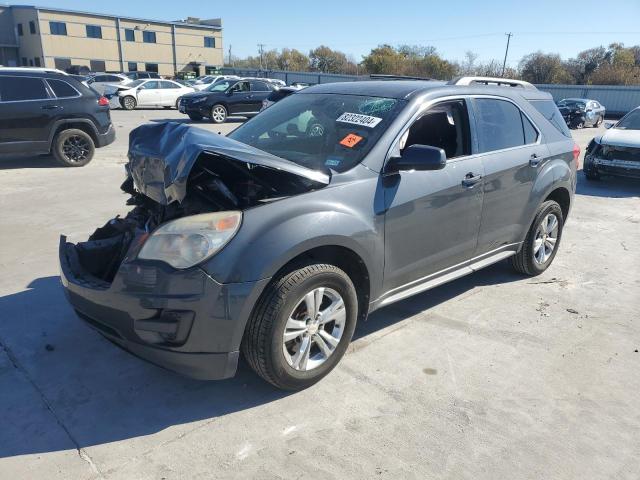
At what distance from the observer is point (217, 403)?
300 cm

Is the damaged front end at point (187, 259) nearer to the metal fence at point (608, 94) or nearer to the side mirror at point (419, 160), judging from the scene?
the side mirror at point (419, 160)

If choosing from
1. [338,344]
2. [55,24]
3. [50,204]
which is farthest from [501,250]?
[55,24]

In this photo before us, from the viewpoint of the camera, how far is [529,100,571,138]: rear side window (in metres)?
4.89

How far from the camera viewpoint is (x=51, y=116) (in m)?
9.44

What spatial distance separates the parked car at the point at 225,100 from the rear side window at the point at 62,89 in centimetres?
891

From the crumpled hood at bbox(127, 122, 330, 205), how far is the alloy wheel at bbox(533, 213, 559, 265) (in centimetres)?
282

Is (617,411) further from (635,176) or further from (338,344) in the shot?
(635,176)

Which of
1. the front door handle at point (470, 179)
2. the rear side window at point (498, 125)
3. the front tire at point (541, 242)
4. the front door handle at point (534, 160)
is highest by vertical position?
the rear side window at point (498, 125)

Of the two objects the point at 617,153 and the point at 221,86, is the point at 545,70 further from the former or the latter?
the point at 617,153

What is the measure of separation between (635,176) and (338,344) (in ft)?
29.4

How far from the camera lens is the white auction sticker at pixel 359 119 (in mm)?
3504

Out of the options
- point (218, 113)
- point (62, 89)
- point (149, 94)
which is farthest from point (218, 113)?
point (62, 89)

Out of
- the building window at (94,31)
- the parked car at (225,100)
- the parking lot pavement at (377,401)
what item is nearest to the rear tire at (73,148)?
the parking lot pavement at (377,401)

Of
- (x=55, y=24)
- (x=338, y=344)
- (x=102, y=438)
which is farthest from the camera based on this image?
(x=55, y=24)
